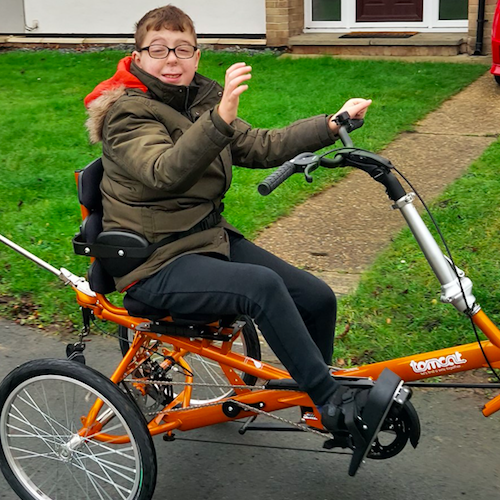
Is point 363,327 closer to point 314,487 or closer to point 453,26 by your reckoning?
point 314,487

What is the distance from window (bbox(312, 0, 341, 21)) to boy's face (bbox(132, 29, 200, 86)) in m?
8.86

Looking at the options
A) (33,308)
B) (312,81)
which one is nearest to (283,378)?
(33,308)

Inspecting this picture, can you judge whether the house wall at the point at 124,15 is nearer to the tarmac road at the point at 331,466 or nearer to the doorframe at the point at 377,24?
the doorframe at the point at 377,24

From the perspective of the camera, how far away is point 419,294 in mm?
4668

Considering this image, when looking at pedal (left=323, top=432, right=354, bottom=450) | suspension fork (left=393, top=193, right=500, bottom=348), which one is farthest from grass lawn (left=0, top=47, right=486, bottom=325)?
suspension fork (left=393, top=193, right=500, bottom=348)

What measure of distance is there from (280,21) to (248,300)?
29.0ft

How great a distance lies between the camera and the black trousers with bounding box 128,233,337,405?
2.95 meters

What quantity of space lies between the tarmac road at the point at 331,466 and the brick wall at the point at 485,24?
719cm

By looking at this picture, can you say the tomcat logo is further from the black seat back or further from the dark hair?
the dark hair

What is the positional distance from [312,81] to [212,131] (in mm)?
6811

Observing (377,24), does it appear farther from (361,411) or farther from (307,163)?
(361,411)

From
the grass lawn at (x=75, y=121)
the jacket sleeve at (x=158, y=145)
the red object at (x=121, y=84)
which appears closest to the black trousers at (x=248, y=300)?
the jacket sleeve at (x=158, y=145)

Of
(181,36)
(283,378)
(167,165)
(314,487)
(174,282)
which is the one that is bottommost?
(314,487)

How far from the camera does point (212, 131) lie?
9.32ft
